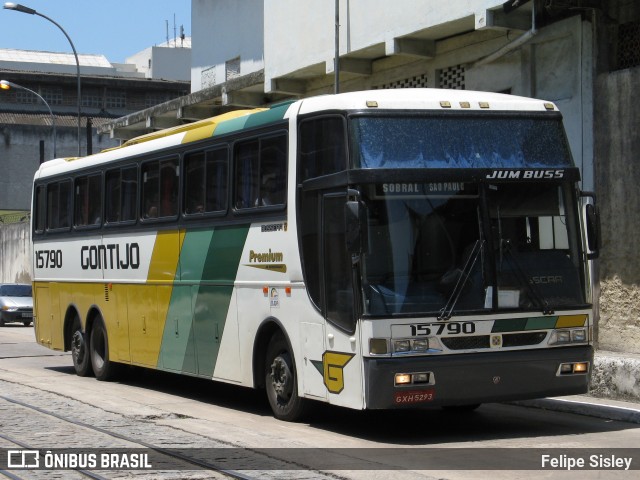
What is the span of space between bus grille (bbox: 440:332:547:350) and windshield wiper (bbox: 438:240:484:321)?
24 centimetres

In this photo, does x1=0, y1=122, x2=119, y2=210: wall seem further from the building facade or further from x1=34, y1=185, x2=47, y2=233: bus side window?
x1=34, y1=185, x2=47, y2=233: bus side window

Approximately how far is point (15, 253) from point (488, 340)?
144ft

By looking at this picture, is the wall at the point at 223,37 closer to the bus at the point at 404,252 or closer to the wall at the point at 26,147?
the bus at the point at 404,252

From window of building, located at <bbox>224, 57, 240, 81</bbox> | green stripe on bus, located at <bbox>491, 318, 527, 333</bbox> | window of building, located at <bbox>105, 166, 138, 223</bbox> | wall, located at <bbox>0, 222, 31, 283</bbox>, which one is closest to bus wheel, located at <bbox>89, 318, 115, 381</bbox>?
window of building, located at <bbox>105, 166, 138, 223</bbox>

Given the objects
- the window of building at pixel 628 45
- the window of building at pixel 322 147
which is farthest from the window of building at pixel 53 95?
the window of building at pixel 322 147

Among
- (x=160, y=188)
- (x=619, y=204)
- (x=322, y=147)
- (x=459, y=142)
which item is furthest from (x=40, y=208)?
(x=459, y=142)

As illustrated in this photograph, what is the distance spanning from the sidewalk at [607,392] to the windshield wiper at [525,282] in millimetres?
2327

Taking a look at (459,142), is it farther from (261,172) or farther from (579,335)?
(261,172)

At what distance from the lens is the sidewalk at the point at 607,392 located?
12977 mm

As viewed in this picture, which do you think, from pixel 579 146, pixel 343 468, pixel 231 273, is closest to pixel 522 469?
pixel 343 468

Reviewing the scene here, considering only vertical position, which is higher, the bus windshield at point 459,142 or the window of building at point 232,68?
the window of building at point 232,68

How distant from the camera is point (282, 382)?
1228 cm

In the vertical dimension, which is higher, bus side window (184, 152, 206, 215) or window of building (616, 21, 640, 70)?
window of building (616, 21, 640, 70)

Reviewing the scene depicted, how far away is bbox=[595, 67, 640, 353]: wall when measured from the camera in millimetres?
15891
